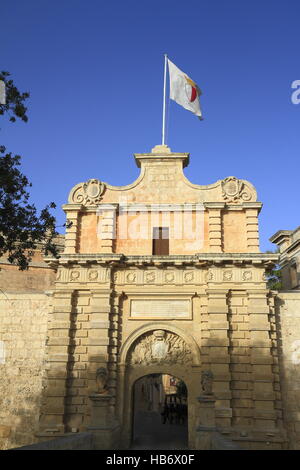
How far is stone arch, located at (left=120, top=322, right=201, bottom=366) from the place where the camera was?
1595 centimetres

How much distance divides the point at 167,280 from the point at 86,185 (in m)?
5.53

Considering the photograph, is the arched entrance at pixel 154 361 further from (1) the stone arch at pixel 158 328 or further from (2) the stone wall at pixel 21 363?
(2) the stone wall at pixel 21 363

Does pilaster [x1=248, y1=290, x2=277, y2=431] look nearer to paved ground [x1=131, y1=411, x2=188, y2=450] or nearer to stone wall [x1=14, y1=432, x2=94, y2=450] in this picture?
paved ground [x1=131, y1=411, x2=188, y2=450]

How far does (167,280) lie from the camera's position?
16.8m

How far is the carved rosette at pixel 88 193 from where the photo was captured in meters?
18.2

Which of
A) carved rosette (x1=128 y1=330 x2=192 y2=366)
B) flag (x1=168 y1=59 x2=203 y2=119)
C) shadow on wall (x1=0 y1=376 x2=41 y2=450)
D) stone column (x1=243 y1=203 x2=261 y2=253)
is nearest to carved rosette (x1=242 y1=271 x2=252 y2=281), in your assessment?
stone column (x1=243 y1=203 x2=261 y2=253)

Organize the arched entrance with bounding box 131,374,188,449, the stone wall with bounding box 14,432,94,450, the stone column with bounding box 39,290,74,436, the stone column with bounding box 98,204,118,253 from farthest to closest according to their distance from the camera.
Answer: the stone column with bounding box 98,204,118,253
the arched entrance with bounding box 131,374,188,449
the stone column with bounding box 39,290,74,436
the stone wall with bounding box 14,432,94,450

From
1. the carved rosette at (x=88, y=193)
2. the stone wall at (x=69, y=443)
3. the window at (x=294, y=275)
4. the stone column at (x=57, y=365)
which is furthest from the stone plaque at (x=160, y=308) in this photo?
the window at (x=294, y=275)

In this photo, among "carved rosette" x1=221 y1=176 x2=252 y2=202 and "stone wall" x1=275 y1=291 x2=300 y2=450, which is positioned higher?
"carved rosette" x1=221 y1=176 x2=252 y2=202

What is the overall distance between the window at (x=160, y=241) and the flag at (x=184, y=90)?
5.85 metres

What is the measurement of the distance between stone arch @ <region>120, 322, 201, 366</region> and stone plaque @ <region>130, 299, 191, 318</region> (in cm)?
38

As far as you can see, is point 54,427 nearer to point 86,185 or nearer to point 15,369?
point 15,369

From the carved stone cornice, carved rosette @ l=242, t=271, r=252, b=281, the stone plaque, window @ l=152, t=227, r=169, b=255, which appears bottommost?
the stone plaque

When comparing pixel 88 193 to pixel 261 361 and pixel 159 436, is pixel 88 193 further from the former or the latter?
pixel 159 436
